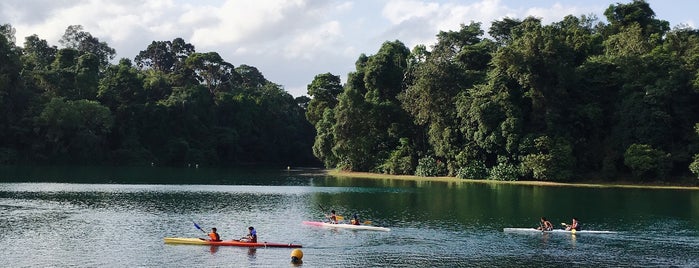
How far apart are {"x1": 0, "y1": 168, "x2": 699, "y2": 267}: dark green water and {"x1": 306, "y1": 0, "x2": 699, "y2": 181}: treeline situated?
7844mm

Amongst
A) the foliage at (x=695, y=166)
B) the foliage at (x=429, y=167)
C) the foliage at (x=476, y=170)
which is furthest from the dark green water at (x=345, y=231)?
the foliage at (x=429, y=167)

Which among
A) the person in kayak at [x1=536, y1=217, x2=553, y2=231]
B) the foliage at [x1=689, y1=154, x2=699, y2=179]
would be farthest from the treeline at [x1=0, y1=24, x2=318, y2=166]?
the person in kayak at [x1=536, y1=217, x2=553, y2=231]

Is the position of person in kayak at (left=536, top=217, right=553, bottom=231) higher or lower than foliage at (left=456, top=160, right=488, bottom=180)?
lower

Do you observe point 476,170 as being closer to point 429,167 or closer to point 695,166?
point 429,167

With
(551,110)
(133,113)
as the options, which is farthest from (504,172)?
(133,113)

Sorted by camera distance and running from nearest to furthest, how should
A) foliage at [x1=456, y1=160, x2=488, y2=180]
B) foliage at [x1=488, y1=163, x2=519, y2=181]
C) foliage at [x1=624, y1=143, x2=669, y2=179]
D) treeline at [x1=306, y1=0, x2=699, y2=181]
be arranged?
foliage at [x1=624, y1=143, x2=669, y2=179] → treeline at [x1=306, y1=0, x2=699, y2=181] → foliage at [x1=488, y1=163, x2=519, y2=181] → foliage at [x1=456, y1=160, x2=488, y2=180]

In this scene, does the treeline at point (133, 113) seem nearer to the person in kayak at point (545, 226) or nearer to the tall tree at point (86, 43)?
the tall tree at point (86, 43)

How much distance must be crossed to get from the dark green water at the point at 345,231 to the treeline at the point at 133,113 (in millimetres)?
37993

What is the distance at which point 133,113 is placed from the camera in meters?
126

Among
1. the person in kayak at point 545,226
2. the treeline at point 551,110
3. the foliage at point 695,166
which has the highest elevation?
the treeline at point 551,110

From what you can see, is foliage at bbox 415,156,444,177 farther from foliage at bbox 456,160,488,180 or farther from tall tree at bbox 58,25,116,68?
tall tree at bbox 58,25,116,68

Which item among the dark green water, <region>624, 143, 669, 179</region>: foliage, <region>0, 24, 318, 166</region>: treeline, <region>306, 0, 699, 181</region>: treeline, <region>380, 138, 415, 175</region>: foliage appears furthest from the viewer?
<region>0, 24, 318, 166</region>: treeline

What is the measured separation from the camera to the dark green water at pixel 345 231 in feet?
111

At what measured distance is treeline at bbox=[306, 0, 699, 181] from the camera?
79.5 metres
